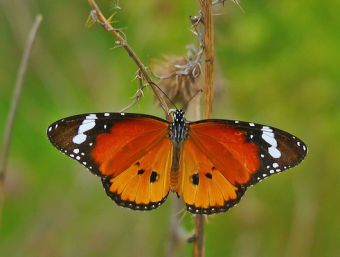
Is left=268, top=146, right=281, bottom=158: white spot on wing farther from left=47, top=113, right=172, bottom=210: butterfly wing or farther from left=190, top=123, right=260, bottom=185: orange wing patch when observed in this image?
left=47, top=113, right=172, bottom=210: butterfly wing

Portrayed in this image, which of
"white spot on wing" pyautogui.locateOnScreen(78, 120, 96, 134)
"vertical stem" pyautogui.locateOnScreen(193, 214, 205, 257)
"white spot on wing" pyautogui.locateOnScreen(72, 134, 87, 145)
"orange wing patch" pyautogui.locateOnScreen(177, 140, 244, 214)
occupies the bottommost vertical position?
"vertical stem" pyautogui.locateOnScreen(193, 214, 205, 257)

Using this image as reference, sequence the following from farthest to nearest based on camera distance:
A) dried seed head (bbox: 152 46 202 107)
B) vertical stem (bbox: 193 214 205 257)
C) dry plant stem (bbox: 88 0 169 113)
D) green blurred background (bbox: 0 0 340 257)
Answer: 1. green blurred background (bbox: 0 0 340 257)
2. dried seed head (bbox: 152 46 202 107)
3. vertical stem (bbox: 193 214 205 257)
4. dry plant stem (bbox: 88 0 169 113)

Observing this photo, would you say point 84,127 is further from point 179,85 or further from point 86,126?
point 179,85

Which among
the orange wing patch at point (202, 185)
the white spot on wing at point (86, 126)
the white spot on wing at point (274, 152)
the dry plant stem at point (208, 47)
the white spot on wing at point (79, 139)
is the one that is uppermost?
the dry plant stem at point (208, 47)

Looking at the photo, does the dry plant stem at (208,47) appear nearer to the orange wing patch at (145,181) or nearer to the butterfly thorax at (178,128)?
the butterfly thorax at (178,128)

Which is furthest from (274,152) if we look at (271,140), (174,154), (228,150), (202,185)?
(174,154)

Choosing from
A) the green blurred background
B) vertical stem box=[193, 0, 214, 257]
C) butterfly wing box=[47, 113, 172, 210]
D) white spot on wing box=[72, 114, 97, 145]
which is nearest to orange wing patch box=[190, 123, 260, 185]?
butterfly wing box=[47, 113, 172, 210]

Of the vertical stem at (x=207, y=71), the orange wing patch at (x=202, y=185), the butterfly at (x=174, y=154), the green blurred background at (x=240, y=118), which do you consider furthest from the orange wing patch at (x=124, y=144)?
the green blurred background at (x=240, y=118)

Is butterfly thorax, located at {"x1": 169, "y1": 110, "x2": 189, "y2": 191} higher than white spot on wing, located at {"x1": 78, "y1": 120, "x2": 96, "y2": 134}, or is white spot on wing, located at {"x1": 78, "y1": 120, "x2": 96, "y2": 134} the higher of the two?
white spot on wing, located at {"x1": 78, "y1": 120, "x2": 96, "y2": 134}

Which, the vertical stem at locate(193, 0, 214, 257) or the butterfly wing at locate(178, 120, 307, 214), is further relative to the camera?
the butterfly wing at locate(178, 120, 307, 214)
